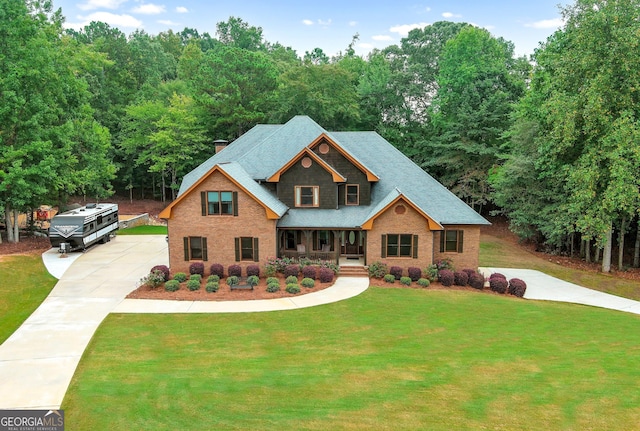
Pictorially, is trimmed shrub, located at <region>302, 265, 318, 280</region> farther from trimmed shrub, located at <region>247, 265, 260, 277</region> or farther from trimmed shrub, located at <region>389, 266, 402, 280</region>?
trimmed shrub, located at <region>389, 266, 402, 280</region>

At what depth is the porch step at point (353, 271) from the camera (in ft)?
81.4

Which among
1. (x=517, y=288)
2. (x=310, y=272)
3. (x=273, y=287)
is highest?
(x=310, y=272)

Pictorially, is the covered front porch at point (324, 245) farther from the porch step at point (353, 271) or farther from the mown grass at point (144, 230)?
the mown grass at point (144, 230)

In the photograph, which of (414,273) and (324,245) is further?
(324,245)

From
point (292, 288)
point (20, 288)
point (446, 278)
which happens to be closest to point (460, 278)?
point (446, 278)

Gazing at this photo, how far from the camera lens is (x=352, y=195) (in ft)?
89.2

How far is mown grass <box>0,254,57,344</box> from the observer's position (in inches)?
711

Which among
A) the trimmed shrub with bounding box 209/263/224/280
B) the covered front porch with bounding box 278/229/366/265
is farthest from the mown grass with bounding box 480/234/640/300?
the trimmed shrub with bounding box 209/263/224/280

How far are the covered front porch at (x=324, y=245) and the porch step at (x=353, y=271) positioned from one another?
31.8 inches

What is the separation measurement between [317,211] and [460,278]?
9043 mm

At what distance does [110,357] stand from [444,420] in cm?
1040

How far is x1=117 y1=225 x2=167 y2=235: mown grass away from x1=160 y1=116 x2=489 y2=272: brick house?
1148 centimetres

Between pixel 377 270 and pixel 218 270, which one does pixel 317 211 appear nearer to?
pixel 377 270

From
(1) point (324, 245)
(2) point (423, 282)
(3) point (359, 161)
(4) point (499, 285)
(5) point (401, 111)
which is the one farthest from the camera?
(5) point (401, 111)
